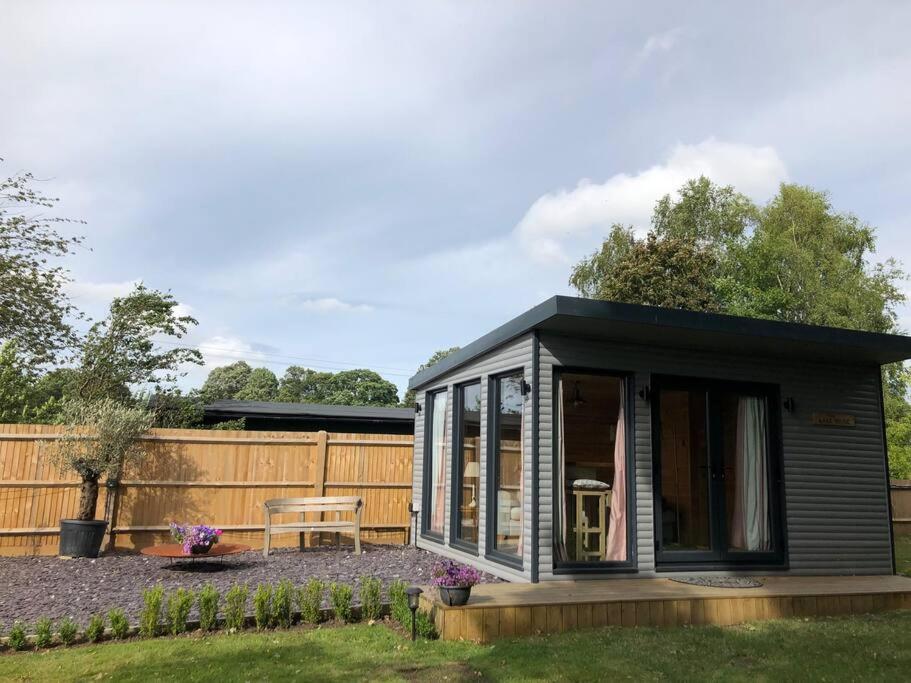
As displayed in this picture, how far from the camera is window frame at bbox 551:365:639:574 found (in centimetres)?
561

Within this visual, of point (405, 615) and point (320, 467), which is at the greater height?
point (320, 467)

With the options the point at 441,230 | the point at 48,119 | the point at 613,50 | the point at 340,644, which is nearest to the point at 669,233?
the point at 441,230

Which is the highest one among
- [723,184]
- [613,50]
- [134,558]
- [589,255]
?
[723,184]

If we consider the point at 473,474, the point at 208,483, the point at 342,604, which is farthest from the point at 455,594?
the point at 208,483

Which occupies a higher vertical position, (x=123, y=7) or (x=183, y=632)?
(x=123, y=7)

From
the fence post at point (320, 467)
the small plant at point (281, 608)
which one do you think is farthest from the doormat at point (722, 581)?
the fence post at point (320, 467)

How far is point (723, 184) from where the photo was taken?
25172mm

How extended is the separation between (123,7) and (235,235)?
6.01 m

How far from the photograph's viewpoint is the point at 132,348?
13.3 metres

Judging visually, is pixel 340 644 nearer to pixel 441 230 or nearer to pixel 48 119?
pixel 48 119

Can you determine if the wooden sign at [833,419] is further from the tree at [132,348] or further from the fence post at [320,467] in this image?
Result: the tree at [132,348]

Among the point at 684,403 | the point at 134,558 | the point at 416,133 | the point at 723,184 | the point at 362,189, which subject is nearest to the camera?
the point at 684,403

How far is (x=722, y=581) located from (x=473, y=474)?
101 inches

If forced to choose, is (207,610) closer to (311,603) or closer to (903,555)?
(311,603)
